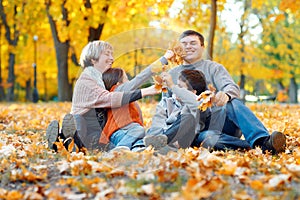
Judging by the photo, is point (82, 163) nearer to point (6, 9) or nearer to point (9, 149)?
point (9, 149)

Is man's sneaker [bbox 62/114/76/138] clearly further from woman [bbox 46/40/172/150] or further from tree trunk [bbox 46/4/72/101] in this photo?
tree trunk [bbox 46/4/72/101]

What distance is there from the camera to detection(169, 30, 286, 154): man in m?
4.77

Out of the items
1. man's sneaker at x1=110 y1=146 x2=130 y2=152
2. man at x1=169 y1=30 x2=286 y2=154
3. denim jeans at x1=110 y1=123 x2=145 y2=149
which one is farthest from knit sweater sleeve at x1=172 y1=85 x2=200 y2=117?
man's sneaker at x1=110 y1=146 x2=130 y2=152

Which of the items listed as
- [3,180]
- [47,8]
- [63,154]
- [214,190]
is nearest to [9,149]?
[63,154]

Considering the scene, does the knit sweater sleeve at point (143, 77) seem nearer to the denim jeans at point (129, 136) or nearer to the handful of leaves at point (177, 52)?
the handful of leaves at point (177, 52)

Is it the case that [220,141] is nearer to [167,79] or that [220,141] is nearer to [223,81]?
[223,81]

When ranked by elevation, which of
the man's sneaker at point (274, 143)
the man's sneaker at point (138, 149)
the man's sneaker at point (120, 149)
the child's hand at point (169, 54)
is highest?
the child's hand at point (169, 54)

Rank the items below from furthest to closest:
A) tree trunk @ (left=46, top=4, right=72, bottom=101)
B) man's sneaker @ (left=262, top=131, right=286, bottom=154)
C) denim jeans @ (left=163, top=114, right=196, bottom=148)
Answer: tree trunk @ (left=46, top=4, right=72, bottom=101), denim jeans @ (left=163, top=114, right=196, bottom=148), man's sneaker @ (left=262, top=131, right=286, bottom=154)

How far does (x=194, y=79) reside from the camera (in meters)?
5.39

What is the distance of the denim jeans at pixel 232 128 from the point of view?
15.7 feet

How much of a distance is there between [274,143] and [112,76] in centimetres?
184

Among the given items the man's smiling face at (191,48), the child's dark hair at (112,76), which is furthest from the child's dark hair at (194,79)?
the child's dark hair at (112,76)

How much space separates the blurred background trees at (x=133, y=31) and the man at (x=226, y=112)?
326mm

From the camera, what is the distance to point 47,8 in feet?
53.1
